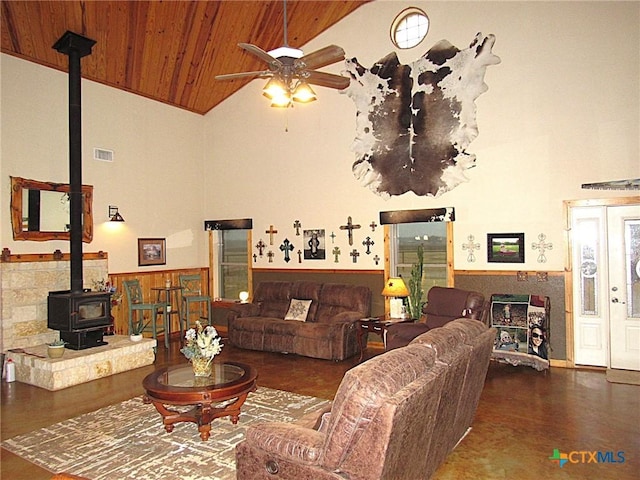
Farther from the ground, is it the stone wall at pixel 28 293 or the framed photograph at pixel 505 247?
the framed photograph at pixel 505 247

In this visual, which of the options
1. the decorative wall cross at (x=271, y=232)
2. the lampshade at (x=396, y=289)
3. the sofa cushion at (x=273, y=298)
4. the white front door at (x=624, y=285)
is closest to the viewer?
the white front door at (x=624, y=285)

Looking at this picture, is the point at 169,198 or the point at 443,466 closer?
the point at 443,466

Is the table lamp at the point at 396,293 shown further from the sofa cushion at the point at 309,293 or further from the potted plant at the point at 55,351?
the potted plant at the point at 55,351

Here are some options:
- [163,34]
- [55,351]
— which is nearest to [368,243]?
[163,34]

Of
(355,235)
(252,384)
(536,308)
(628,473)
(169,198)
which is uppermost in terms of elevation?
(169,198)

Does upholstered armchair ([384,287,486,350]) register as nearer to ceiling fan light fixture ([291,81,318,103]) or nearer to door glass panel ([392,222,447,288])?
door glass panel ([392,222,447,288])

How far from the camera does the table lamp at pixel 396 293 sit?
20.9 feet

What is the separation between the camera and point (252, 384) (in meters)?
4.10

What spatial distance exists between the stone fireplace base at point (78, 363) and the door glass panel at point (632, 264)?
20.0 feet

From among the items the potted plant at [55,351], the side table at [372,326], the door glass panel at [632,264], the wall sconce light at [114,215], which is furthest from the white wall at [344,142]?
the potted plant at [55,351]

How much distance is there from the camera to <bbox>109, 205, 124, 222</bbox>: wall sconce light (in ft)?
23.4

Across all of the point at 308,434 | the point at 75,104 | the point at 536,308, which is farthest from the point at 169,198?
the point at 308,434

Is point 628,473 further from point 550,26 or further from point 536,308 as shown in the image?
point 550,26

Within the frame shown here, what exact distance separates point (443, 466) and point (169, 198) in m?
6.53
